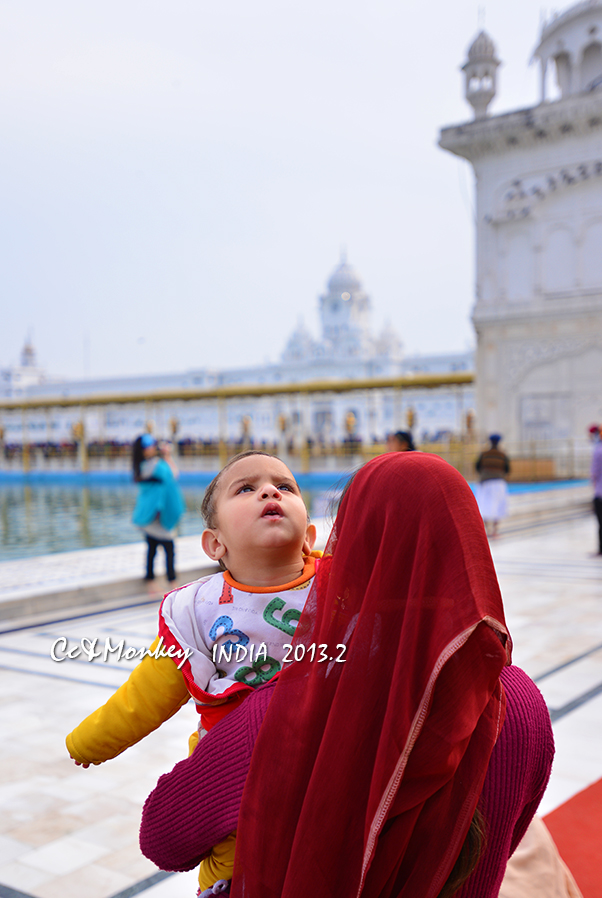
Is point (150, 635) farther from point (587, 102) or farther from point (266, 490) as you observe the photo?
point (587, 102)

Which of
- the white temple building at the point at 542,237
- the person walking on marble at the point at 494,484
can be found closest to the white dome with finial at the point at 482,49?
the white temple building at the point at 542,237

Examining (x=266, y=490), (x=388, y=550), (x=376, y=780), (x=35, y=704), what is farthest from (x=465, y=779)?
(x=35, y=704)

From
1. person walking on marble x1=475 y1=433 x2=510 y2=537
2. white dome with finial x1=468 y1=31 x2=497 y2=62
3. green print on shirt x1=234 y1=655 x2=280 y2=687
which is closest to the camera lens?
green print on shirt x1=234 y1=655 x2=280 y2=687

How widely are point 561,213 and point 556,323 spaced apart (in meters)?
2.21

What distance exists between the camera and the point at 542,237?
51.9 feet

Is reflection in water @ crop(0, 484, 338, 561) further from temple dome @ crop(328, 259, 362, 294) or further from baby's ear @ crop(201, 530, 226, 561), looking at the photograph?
temple dome @ crop(328, 259, 362, 294)

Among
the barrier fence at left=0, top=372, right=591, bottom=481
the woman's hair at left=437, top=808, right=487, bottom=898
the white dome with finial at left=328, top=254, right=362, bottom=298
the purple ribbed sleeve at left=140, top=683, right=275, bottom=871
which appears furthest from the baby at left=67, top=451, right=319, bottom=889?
the white dome with finial at left=328, top=254, right=362, bottom=298

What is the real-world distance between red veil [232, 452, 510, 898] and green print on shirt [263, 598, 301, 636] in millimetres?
209

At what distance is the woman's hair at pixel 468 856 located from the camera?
874mm

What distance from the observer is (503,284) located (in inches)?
634

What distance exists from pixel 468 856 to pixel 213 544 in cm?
55

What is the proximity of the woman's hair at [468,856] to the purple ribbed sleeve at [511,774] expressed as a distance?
2 centimetres

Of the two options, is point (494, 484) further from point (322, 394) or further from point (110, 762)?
point (322, 394)

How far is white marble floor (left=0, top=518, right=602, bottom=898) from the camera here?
5.78 ft
